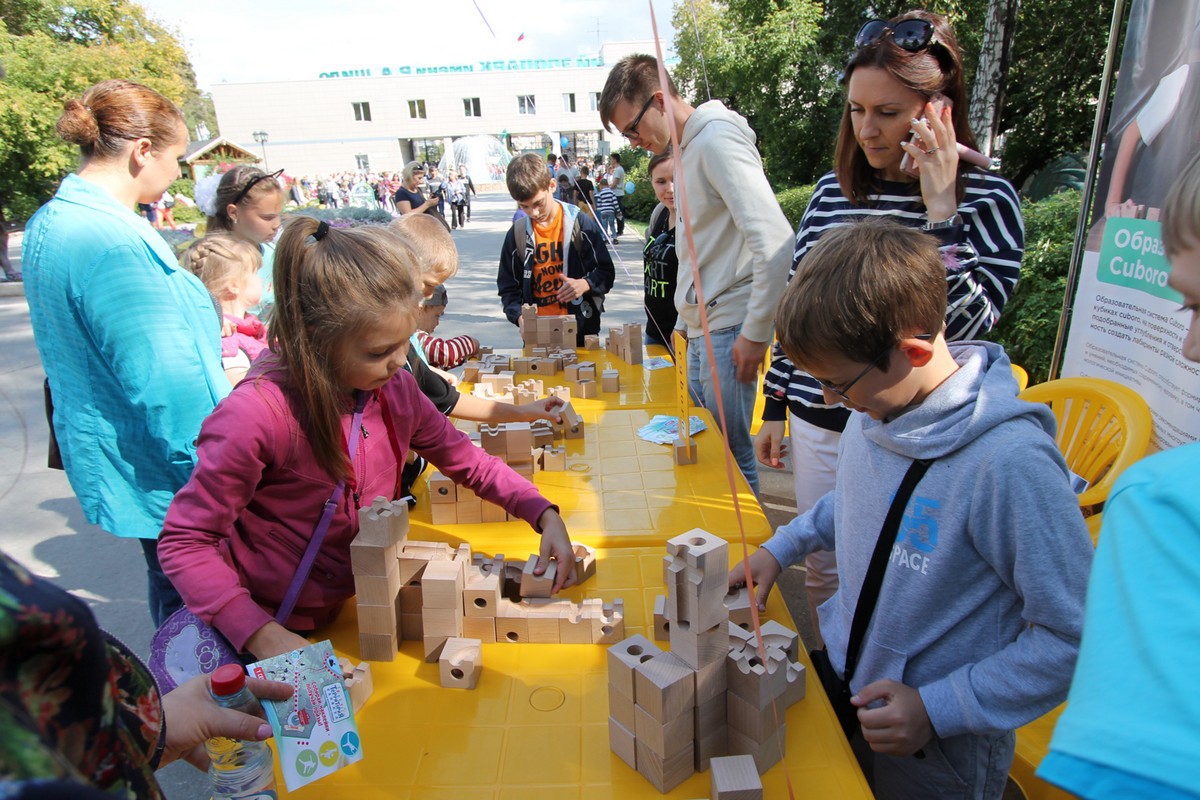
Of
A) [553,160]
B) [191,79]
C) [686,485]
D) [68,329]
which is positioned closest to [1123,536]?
[686,485]

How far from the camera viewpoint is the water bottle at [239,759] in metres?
0.94

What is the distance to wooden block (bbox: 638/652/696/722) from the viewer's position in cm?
101

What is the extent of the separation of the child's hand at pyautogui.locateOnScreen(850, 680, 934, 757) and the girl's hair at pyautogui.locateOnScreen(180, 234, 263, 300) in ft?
9.02

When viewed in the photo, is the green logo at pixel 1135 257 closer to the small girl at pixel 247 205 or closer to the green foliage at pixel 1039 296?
the green foliage at pixel 1039 296

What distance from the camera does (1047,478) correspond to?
998 millimetres

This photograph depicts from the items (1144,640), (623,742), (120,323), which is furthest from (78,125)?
(1144,640)

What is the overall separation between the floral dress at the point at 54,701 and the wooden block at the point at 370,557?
2.40 feet

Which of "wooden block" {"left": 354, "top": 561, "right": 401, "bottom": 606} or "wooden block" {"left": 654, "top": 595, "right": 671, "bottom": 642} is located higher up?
"wooden block" {"left": 354, "top": 561, "right": 401, "bottom": 606}

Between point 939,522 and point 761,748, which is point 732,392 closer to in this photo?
point 939,522

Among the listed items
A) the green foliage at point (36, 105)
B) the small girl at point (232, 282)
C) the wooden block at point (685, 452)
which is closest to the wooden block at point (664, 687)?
the wooden block at point (685, 452)

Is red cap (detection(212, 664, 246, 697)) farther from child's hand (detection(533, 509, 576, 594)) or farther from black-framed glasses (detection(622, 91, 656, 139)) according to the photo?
black-framed glasses (detection(622, 91, 656, 139))

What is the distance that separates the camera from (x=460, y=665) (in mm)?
1289

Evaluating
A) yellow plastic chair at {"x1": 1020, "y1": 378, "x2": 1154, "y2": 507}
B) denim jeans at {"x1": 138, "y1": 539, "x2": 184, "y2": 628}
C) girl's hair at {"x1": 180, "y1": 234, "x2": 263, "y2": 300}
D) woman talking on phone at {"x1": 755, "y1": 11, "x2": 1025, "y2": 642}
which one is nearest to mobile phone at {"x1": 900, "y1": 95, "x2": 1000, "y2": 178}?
woman talking on phone at {"x1": 755, "y1": 11, "x2": 1025, "y2": 642}

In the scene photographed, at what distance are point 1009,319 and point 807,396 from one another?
341cm
